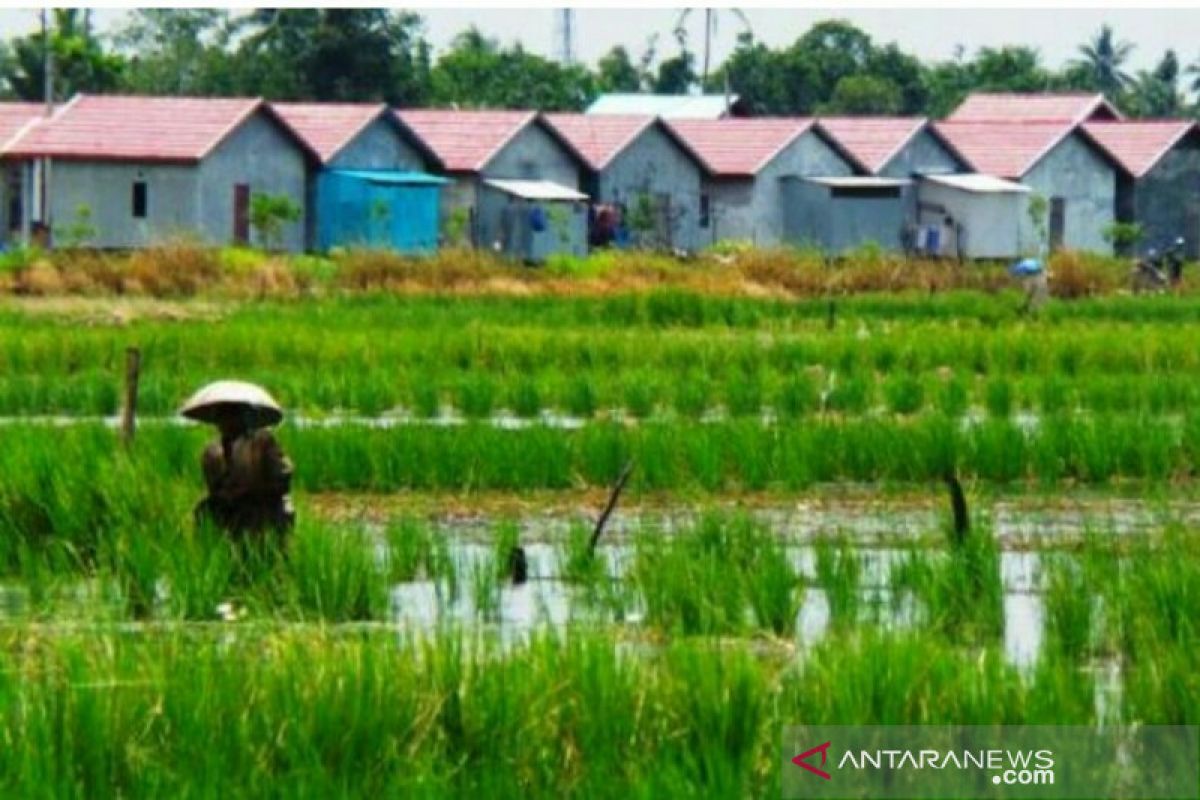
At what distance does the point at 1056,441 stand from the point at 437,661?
6379mm

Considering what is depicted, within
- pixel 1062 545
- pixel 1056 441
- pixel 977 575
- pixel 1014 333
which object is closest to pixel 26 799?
pixel 977 575

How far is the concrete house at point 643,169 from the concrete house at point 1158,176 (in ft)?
21.8

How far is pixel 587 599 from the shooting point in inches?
314

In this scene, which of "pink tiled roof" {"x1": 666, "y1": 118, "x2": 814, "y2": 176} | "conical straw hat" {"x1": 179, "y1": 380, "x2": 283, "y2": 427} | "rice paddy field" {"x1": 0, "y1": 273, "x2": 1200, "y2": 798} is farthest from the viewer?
"pink tiled roof" {"x1": 666, "y1": 118, "x2": 814, "y2": 176}

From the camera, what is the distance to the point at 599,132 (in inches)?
1566

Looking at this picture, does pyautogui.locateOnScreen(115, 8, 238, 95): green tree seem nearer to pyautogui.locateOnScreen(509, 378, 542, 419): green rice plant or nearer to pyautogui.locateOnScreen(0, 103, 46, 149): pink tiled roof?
pyautogui.locateOnScreen(0, 103, 46, 149): pink tiled roof

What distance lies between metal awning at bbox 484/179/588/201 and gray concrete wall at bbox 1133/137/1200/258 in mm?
9480

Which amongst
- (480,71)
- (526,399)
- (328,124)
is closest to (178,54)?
(480,71)

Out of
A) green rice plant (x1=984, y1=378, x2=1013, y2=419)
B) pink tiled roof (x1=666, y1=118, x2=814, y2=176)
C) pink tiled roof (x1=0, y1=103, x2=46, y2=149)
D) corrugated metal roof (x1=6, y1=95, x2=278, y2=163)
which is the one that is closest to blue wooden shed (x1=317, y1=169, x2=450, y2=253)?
corrugated metal roof (x1=6, y1=95, x2=278, y2=163)

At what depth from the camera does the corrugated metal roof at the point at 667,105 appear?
160 ft

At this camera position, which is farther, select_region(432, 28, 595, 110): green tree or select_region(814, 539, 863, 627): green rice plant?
select_region(432, 28, 595, 110): green tree

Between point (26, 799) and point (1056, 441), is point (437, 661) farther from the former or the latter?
point (1056, 441)

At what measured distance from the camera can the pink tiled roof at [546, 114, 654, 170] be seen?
39.2 meters

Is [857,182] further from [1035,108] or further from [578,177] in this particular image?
[1035,108]
